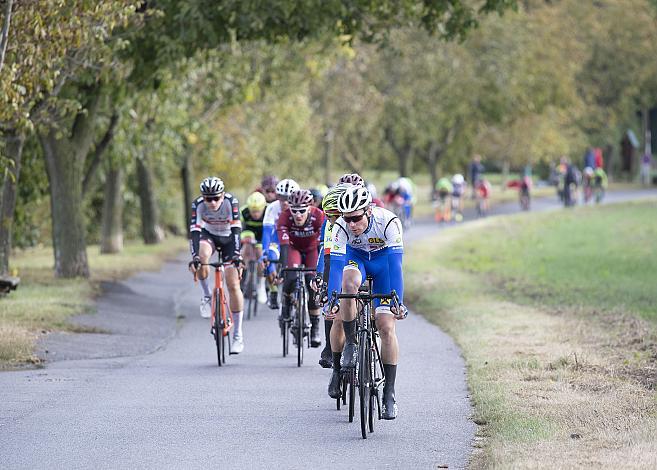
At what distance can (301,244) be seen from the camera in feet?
52.6

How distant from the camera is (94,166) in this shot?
26.8m

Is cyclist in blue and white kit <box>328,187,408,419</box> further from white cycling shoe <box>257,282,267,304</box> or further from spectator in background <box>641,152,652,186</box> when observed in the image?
spectator in background <box>641,152,652,186</box>

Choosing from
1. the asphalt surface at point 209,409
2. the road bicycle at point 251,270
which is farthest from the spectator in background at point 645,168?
the asphalt surface at point 209,409

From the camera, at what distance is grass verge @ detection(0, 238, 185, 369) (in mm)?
16578

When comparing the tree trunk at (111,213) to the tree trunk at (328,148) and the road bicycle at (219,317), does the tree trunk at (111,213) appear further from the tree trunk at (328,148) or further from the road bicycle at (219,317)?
the tree trunk at (328,148)

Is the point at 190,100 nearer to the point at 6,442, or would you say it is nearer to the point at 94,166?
the point at 94,166

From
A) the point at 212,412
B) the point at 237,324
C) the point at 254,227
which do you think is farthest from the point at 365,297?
the point at 254,227

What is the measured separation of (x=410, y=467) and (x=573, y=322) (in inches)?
371

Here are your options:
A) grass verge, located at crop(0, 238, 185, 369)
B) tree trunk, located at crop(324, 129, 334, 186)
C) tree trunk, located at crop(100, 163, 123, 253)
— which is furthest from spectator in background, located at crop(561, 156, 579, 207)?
tree trunk, located at crop(100, 163, 123, 253)

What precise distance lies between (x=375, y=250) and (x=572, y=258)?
2065cm

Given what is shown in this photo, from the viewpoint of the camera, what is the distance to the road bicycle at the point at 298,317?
605 inches

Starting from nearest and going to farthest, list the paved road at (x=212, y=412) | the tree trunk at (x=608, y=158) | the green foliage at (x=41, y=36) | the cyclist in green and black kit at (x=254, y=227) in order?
the paved road at (x=212, y=412)
the green foliage at (x=41, y=36)
the cyclist in green and black kit at (x=254, y=227)
the tree trunk at (x=608, y=158)

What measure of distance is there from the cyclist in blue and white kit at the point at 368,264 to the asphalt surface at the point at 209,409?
2.00 ft

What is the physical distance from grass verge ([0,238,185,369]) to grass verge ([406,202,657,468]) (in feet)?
17.1
